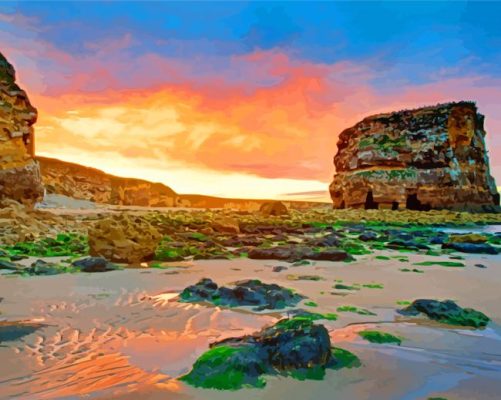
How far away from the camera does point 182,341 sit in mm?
2949

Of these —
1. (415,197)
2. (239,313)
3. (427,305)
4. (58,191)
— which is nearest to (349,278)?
(427,305)

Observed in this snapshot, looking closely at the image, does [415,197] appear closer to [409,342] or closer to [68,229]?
[68,229]

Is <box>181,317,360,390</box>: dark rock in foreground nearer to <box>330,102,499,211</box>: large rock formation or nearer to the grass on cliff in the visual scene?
the grass on cliff

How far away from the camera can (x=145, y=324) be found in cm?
335

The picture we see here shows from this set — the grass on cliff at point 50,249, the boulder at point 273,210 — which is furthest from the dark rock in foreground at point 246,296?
the boulder at point 273,210

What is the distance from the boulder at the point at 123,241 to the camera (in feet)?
22.6

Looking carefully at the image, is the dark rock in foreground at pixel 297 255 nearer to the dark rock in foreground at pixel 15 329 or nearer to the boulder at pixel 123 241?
the boulder at pixel 123 241

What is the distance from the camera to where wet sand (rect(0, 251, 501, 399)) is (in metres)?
2.15

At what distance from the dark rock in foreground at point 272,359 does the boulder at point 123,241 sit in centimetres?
468

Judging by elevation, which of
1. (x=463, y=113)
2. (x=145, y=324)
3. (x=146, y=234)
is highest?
(x=463, y=113)

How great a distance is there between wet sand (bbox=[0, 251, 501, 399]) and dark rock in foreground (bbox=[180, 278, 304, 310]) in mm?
194

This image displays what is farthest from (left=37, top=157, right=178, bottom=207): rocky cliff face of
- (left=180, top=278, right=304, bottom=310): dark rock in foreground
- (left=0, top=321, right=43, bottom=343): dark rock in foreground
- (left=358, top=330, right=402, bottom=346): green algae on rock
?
(left=358, top=330, right=402, bottom=346): green algae on rock

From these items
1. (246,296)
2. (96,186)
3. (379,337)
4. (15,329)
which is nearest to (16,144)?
(15,329)

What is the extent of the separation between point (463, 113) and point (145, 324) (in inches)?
1855
